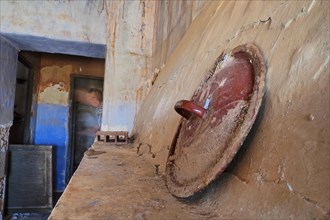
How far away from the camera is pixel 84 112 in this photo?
17.0 ft

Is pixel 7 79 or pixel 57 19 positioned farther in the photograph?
pixel 7 79

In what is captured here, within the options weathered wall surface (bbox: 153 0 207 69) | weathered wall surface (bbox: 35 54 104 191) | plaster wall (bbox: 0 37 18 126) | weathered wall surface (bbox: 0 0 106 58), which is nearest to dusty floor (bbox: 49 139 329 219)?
weathered wall surface (bbox: 153 0 207 69)

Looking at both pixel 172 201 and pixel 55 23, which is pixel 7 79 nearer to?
pixel 55 23

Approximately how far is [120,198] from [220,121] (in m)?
0.35

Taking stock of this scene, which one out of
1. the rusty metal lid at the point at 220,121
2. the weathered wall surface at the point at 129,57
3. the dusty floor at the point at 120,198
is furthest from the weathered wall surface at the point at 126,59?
the rusty metal lid at the point at 220,121

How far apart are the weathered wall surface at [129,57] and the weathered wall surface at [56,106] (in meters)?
2.38

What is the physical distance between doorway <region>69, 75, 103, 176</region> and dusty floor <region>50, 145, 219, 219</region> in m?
4.01

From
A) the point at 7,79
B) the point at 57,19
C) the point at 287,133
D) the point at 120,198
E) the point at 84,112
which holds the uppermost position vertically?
the point at 57,19

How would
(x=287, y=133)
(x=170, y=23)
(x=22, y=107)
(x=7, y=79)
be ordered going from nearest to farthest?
(x=287, y=133), (x=170, y=23), (x=7, y=79), (x=22, y=107)

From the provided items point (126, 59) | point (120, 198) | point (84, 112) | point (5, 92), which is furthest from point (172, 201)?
point (84, 112)

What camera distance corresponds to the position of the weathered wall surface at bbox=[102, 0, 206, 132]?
8.87ft

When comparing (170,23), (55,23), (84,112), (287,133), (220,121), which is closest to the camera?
(287,133)

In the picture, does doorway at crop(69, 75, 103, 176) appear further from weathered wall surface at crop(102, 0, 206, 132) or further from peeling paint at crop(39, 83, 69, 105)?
weathered wall surface at crop(102, 0, 206, 132)

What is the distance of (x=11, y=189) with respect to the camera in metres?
3.80
